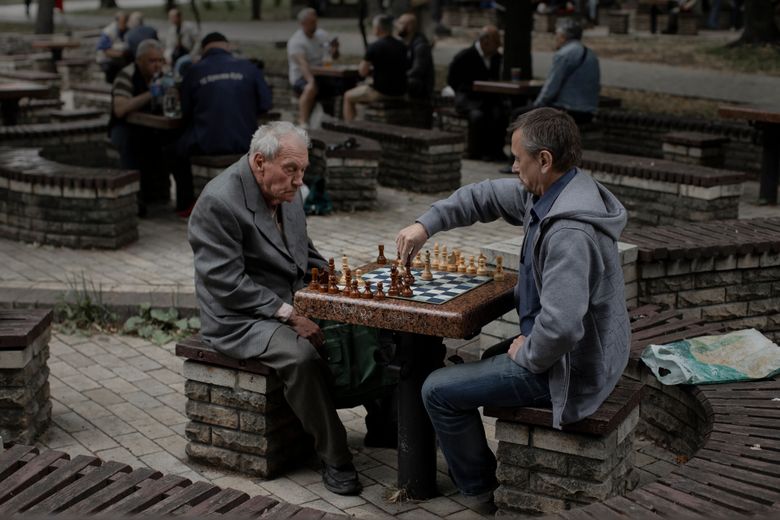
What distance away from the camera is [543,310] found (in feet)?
13.9

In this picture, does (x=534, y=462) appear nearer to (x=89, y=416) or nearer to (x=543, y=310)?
(x=543, y=310)

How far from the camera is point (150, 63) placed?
10773mm

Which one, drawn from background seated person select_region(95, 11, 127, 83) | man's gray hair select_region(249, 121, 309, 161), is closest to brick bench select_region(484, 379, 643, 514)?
man's gray hair select_region(249, 121, 309, 161)

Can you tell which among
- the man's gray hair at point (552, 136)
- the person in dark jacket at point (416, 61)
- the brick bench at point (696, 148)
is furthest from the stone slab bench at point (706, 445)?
the person in dark jacket at point (416, 61)

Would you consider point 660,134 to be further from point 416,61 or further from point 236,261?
point 236,261

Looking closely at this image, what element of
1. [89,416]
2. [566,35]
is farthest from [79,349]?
[566,35]

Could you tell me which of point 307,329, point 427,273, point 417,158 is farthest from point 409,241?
point 417,158

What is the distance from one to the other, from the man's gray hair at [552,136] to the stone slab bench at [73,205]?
569 centimetres

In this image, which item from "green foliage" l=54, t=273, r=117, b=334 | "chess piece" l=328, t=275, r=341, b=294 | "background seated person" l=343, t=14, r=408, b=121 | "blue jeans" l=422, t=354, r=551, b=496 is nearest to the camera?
"blue jeans" l=422, t=354, r=551, b=496

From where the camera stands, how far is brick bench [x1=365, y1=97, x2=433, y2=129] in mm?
15102

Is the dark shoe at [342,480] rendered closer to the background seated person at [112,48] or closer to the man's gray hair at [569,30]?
the man's gray hair at [569,30]

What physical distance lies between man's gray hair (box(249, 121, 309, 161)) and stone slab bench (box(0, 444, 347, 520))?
5.01 ft

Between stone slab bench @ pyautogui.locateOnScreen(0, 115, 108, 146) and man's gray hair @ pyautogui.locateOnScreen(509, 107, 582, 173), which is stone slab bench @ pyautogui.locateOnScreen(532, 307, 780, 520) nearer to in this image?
man's gray hair @ pyautogui.locateOnScreen(509, 107, 582, 173)

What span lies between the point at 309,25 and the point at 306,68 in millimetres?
604
